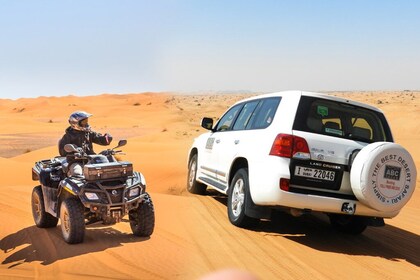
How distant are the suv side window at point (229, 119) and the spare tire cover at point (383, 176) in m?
2.95

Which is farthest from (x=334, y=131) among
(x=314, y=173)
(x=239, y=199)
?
(x=239, y=199)

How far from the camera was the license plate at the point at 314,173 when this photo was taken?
6016mm

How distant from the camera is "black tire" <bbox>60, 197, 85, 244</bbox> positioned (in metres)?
5.80

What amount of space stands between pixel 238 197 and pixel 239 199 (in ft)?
0.16

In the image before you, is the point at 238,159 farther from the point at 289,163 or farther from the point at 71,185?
the point at 71,185

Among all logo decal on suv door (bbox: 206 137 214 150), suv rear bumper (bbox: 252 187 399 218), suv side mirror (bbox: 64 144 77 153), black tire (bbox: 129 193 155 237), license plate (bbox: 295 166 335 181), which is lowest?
black tire (bbox: 129 193 155 237)

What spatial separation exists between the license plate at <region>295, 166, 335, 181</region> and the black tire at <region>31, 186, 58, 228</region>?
134 inches

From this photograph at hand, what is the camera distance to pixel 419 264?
589 cm

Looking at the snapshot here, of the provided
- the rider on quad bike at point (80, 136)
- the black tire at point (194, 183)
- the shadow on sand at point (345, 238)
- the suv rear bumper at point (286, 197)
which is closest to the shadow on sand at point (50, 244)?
the rider on quad bike at point (80, 136)

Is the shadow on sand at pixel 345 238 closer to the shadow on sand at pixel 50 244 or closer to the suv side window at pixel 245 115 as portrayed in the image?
the suv side window at pixel 245 115

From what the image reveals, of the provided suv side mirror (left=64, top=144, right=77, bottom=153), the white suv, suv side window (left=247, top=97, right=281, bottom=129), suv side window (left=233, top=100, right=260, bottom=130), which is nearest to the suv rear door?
the white suv

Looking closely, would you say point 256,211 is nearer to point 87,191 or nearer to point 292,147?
point 292,147

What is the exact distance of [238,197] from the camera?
6918 millimetres

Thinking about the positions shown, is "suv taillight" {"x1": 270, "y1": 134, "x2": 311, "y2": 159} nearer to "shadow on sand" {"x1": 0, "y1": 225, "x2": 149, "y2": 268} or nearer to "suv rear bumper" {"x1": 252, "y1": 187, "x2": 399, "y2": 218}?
"suv rear bumper" {"x1": 252, "y1": 187, "x2": 399, "y2": 218}
